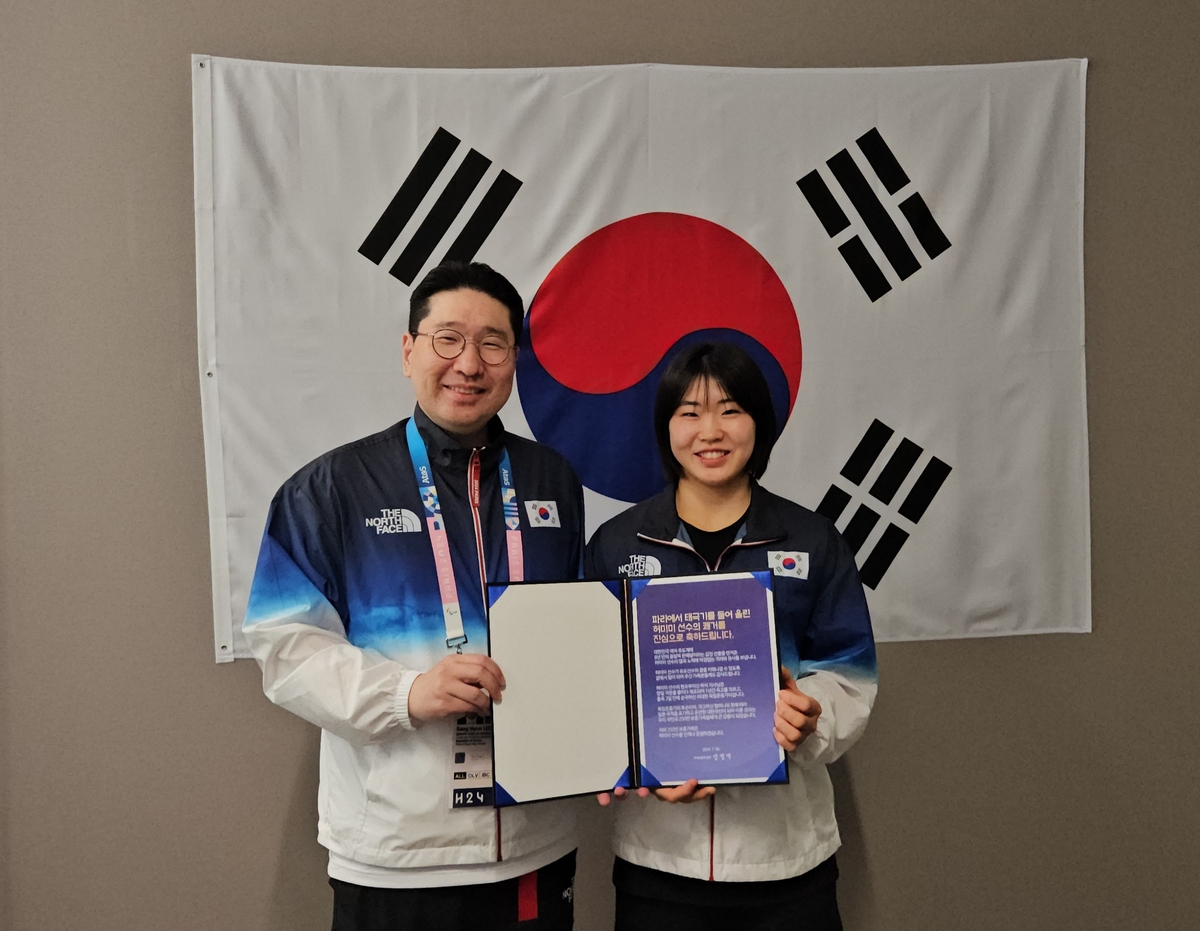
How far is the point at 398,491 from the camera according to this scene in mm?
1836

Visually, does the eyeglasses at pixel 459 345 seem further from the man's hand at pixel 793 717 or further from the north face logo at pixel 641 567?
the man's hand at pixel 793 717

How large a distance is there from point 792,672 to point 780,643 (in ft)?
0.23

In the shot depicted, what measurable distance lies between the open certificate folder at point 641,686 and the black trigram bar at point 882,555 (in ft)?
2.92

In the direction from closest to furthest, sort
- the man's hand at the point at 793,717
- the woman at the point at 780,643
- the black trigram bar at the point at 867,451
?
the man's hand at the point at 793,717
the woman at the point at 780,643
the black trigram bar at the point at 867,451

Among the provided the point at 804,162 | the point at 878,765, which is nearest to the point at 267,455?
the point at 804,162

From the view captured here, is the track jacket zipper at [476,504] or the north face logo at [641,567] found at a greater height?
the track jacket zipper at [476,504]

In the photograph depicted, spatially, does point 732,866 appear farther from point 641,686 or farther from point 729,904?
point 641,686

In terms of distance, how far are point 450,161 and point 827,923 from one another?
1.94m

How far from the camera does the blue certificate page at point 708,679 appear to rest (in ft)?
5.52

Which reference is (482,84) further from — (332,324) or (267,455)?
(267,455)

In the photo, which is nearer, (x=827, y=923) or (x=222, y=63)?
(x=827, y=923)

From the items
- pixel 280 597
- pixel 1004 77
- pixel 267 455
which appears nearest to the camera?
pixel 280 597

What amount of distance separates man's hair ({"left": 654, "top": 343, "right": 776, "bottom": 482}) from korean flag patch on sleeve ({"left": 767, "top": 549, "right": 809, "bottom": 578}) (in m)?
0.18

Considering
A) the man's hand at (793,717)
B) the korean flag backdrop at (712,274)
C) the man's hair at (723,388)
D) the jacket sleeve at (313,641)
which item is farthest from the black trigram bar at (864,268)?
the jacket sleeve at (313,641)
